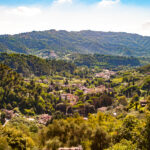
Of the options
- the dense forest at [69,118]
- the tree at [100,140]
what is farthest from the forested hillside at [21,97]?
the tree at [100,140]

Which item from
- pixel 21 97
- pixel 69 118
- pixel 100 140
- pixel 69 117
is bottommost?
pixel 21 97

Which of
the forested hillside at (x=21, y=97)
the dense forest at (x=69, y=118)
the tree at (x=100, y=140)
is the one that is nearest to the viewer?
the dense forest at (x=69, y=118)

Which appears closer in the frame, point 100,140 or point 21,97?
point 100,140

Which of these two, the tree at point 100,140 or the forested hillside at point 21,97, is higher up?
the tree at point 100,140

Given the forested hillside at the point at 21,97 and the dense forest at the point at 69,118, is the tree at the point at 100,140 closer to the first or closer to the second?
the dense forest at the point at 69,118

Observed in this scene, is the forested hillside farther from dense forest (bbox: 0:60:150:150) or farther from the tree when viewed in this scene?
the tree

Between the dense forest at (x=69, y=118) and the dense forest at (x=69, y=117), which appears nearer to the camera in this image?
the dense forest at (x=69, y=118)

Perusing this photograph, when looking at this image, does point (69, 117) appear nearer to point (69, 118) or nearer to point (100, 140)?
point (69, 118)

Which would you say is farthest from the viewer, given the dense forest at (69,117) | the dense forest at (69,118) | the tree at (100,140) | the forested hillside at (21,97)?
the forested hillside at (21,97)

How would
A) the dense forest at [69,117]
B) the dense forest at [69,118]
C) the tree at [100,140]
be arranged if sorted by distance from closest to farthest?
the dense forest at [69,118] < the dense forest at [69,117] < the tree at [100,140]

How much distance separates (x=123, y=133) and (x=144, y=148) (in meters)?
8.18

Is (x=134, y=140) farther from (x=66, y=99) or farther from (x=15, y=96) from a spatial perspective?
(x=66, y=99)

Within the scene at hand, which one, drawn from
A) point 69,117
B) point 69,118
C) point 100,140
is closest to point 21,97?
point 69,117

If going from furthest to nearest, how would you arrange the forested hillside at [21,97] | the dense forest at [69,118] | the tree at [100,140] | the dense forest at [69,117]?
the forested hillside at [21,97]
the tree at [100,140]
the dense forest at [69,117]
the dense forest at [69,118]
